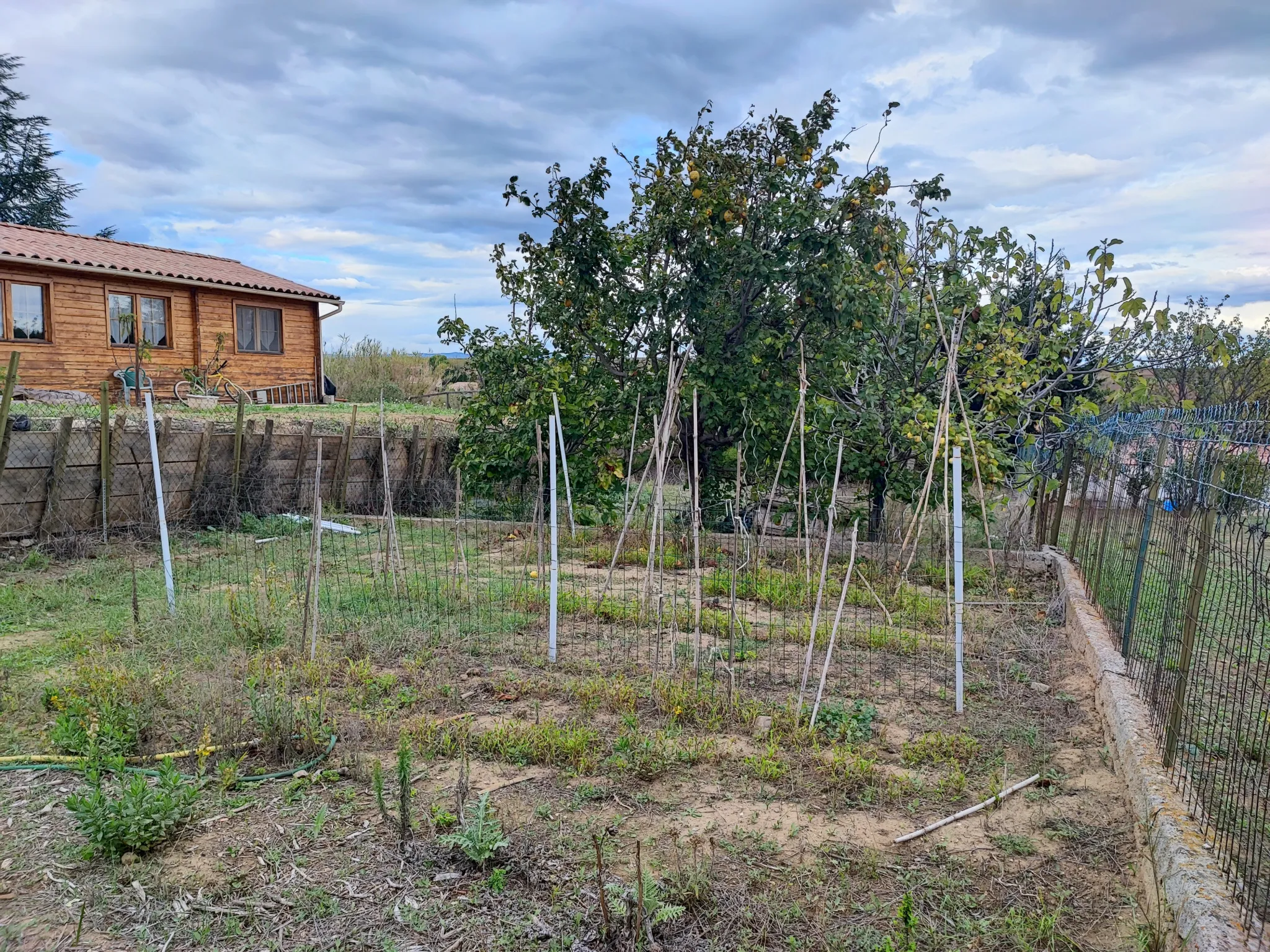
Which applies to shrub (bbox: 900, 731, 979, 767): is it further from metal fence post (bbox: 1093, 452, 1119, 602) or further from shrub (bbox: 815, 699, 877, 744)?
metal fence post (bbox: 1093, 452, 1119, 602)

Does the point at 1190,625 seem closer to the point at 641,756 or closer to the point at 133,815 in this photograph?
the point at 641,756

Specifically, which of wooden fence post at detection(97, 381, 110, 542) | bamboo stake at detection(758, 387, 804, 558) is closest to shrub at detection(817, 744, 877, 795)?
bamboo stake at detection(758, 387, 804, 558)

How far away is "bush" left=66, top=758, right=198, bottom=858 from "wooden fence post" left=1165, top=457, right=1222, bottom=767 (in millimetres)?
3448

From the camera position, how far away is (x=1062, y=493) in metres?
7.37

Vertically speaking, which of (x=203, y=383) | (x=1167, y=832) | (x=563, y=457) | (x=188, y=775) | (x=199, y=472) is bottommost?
(x=188, y=775)

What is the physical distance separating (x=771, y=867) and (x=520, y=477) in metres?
6.37

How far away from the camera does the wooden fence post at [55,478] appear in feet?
23.0

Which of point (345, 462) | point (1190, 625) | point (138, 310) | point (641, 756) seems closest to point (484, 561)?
point (345, 462)

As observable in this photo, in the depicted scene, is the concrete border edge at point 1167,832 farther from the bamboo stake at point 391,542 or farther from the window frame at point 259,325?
the window frame at point 259,325

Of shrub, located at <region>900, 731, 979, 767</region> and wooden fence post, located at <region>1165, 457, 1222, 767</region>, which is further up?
wooden fence post, located at <region>1165, 457, 1222, 767</region>

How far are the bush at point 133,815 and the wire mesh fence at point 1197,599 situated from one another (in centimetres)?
319

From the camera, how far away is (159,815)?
9.16 ft

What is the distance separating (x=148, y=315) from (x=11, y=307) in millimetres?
1967

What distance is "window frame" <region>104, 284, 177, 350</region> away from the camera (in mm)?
12969
